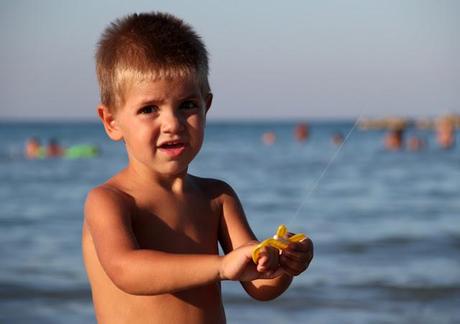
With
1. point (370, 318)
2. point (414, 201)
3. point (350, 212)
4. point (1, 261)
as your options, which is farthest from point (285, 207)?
point (370, 318)

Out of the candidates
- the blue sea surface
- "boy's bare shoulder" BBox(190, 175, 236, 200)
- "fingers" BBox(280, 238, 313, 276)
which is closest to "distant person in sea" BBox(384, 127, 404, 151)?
the blue sea surface

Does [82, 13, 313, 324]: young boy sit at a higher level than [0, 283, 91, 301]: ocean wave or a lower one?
lower

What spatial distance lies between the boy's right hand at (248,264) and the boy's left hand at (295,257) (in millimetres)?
53

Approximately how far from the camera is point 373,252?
7.64m

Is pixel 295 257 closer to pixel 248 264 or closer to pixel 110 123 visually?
pixel 248 264

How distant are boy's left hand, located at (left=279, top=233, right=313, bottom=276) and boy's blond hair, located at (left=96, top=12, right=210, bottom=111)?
439 millimetres

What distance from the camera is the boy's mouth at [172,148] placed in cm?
201

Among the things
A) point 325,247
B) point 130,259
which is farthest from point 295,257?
point 325,247

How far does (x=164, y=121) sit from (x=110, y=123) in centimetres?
20

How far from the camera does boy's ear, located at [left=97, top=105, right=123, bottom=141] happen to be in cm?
211

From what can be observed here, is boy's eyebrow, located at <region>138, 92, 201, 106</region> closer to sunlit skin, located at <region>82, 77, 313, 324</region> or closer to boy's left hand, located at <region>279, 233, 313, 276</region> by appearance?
sunlit skin, located at <region>82, 77, 313, 324</region>

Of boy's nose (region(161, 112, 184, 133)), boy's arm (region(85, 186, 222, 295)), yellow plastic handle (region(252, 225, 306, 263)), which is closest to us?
yellow plastic handle (region(252, 225, 306, 263))

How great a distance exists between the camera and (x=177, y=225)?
2.11m

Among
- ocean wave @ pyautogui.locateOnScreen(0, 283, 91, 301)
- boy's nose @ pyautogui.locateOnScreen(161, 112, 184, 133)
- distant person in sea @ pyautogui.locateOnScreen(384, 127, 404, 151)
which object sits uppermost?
distant person in sea @ pyautogui.locateOnScreen(384, 127, 404, 151)
